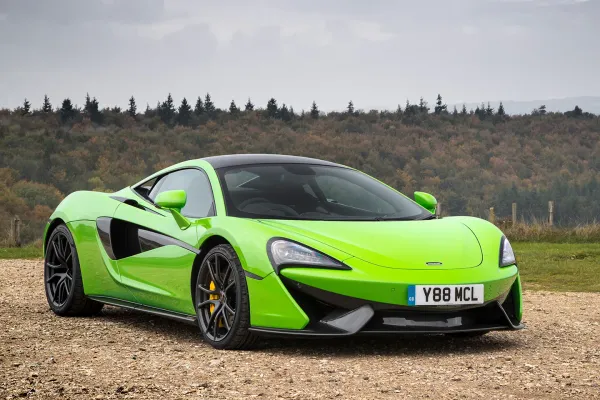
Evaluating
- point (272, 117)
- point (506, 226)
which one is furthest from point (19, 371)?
point (272, 117)

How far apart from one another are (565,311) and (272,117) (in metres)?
108

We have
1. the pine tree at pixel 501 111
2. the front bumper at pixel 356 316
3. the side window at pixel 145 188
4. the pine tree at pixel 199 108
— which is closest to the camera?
the front bumper at pixel 356 316

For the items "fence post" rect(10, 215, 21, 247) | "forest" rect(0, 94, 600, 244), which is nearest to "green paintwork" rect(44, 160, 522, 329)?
"fence post" rect(10, 215, 21, 247)

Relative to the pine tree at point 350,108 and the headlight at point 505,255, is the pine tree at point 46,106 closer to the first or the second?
the pine tree at point 350,108

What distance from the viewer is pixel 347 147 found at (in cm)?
10775

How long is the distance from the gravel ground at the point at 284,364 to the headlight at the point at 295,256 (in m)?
0.62

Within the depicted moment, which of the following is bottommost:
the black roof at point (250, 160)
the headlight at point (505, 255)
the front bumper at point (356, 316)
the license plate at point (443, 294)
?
the front bumper at point (356, 316)

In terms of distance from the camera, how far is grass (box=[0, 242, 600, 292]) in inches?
634

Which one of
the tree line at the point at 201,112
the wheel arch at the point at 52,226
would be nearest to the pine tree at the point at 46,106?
the tree line at the point at 201,112

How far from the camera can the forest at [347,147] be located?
92.4m

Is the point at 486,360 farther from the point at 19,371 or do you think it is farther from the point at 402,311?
the point at 19,371

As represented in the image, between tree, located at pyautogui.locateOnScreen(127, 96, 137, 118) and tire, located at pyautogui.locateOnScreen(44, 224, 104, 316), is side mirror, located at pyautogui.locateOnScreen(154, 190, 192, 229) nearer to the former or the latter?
tire, located at pyautogui.locateOnScreen(44, 224, 104, 316)

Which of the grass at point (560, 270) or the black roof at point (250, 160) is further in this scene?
the grass at point (560, 270)

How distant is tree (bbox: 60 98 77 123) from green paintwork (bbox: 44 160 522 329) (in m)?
100
